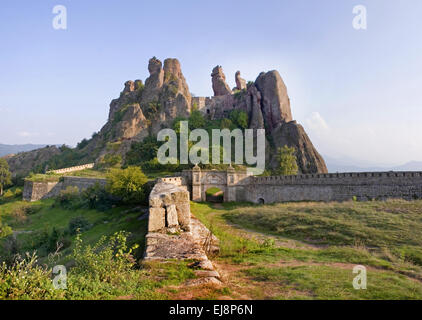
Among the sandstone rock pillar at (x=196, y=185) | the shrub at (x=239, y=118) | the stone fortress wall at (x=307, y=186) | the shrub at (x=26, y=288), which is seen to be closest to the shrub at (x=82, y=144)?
the shrub at (x=239, y=118)

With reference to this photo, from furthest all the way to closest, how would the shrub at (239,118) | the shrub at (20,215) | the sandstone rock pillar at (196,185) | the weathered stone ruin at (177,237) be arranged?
the shrub at (239,118), the sandstone rock pillar at (196,185), the shrub at (20,215), the weathered stone ruin at (177,237)

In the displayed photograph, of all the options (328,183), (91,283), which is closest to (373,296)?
(91,283)

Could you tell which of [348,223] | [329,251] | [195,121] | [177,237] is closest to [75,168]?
[195,121]

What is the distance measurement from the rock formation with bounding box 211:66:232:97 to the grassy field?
48.5 m

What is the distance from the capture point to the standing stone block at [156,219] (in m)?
9.56

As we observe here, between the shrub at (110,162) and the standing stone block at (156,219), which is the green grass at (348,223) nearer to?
the standing stone block at (156,219)

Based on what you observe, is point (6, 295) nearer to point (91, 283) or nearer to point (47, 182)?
point (91, 283)

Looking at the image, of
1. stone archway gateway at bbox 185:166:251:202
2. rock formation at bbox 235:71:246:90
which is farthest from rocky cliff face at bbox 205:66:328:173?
stone archway gateway at bbox 185:166:251:202

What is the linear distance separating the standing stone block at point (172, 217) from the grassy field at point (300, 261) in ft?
4.82

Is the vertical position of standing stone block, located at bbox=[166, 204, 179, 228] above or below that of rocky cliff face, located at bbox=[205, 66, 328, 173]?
below

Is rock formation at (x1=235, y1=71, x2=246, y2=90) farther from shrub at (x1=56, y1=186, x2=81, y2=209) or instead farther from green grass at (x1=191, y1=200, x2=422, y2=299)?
green grass at (x1=191, y1=200, x2=422, y2=299)

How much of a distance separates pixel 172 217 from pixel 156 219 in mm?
631

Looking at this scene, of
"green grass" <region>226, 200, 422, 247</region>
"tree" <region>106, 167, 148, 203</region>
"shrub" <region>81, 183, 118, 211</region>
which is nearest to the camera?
"green grass" <region>226, 200, 422, 247</region>

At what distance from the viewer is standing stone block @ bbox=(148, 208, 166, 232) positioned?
9.56 m
